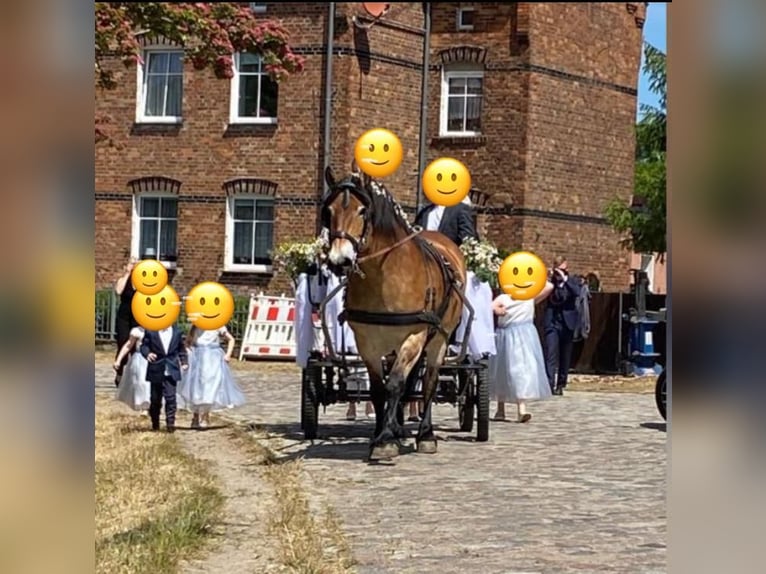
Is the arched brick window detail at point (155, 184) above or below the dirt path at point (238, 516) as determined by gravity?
above

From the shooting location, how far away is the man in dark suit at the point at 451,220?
39.8 feet

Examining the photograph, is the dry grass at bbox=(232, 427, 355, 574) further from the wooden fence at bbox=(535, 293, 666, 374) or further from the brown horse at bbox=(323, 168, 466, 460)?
the wooden fence at bbox=(535, 293, 666, 374)

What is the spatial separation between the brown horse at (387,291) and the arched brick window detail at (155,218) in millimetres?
19236

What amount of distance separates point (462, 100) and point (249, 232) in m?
6.28

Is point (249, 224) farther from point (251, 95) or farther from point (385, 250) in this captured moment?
point (385, 250)

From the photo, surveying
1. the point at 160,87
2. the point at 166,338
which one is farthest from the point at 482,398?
the point at 160,87

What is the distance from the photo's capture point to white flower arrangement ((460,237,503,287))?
461 inches

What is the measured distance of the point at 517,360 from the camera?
13.4m

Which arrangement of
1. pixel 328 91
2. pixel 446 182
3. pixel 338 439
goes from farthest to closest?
pixel 328 91 → pixel 338 439 → pixel 446 182

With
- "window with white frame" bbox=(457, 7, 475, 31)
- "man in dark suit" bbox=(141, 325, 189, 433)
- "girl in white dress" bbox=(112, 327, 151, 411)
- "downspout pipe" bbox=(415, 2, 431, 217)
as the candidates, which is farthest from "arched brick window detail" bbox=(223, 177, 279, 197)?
"man in dark suit" bbox=(141, 325, 189, 433)

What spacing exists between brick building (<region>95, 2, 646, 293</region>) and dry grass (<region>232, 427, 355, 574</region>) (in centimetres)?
1838

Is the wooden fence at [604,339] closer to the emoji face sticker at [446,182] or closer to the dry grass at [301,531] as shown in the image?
the emoji face sticker at [446,182]

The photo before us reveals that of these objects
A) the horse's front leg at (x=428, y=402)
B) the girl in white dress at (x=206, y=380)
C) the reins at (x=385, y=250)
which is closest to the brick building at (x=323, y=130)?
the girl in white dress at (x=206, y=380)
